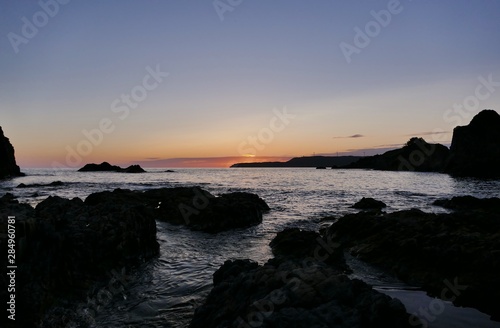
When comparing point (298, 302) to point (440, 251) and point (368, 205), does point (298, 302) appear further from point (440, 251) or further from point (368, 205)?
point (368, 205)

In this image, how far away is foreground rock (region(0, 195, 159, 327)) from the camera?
30.2ft

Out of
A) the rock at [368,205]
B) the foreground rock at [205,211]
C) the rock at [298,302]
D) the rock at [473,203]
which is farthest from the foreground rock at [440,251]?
the rock at [368,205]

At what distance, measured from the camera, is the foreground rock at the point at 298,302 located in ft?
22.5

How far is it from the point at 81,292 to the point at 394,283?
476 inches

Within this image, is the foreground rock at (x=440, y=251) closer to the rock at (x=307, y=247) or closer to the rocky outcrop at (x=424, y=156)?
the rock at (x=307, y=247)

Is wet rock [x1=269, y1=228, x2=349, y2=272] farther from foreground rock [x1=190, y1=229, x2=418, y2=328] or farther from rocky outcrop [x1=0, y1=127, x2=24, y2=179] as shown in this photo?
rocky outcrop [x1=0, y1=127, x2=24, y2=179]

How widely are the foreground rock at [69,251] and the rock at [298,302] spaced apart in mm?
4721

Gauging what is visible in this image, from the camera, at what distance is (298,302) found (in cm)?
744

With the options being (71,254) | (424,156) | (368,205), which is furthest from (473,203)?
(424,156)

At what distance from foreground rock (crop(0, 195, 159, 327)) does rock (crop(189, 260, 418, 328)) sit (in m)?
4.72

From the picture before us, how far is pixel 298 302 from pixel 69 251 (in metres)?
9.30

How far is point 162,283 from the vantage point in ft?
42.0

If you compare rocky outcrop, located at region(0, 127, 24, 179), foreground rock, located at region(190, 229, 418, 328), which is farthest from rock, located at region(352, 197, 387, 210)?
rocky outcrop, located at region(0, 127, 24, 179)

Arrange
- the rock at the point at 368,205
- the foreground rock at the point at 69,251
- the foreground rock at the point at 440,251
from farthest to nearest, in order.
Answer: the rock at the point at 368,205 → the foreground rock at the point at 440,251 → the foreground rock at the point at 69,251
